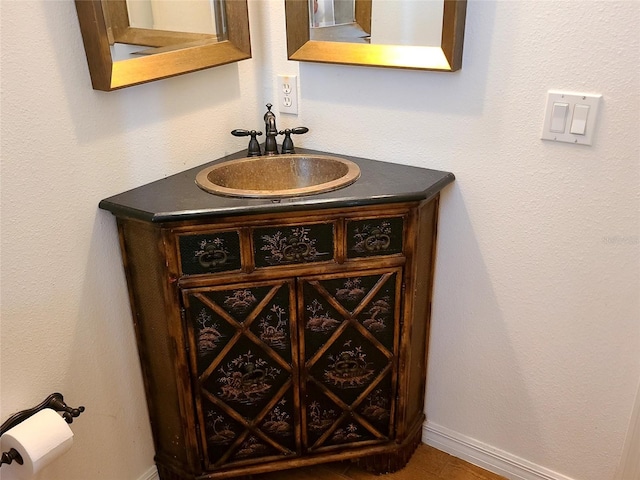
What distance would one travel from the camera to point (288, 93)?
170cm

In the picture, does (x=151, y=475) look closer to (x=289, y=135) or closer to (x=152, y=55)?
(x=289, y=135)

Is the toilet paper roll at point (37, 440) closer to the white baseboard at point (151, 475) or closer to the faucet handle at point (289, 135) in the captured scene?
the white baseboard at point (151, 475)

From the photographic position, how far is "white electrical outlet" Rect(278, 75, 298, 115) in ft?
5.53

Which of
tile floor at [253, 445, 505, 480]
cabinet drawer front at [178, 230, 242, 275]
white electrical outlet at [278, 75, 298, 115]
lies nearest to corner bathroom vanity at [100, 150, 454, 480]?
cabinet drawer front at [178, 230, 242, 275]

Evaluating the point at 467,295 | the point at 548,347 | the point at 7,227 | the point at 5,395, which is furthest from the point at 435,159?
the point at 5,395

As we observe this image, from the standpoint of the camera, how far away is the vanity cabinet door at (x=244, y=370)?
139 centimetres

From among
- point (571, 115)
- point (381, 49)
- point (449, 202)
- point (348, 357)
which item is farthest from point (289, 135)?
point (571, 115)

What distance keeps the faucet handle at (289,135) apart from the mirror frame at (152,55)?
24cm

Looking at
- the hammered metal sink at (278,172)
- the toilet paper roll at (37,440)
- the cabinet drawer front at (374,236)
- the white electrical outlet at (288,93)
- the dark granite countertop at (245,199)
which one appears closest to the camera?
the toilet paper roll at (37,440)

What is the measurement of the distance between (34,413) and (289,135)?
0.96 m

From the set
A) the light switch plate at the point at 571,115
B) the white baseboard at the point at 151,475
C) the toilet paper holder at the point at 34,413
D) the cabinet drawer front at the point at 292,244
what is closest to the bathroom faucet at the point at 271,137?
the cabinet drawer front at the point at 292,244

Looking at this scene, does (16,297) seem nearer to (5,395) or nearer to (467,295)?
(5,395)

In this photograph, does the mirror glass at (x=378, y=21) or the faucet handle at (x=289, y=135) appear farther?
the faucet handle at (x=289, y=135)

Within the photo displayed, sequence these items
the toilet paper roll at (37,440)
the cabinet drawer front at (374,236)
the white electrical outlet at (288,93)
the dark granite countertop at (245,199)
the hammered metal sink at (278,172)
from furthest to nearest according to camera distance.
→ the white electrical outlet at (288,93) → the hammered metal sink at (278,172) → the cabinet drawer front at (374,236) → the dark granite countertop at (245,199) → the toilet paper roll at (37,440)
